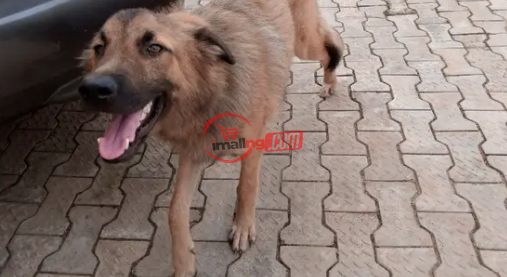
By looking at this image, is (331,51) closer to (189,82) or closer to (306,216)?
(306,216)

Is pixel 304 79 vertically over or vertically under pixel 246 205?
under

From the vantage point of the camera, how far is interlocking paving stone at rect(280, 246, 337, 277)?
2717mm

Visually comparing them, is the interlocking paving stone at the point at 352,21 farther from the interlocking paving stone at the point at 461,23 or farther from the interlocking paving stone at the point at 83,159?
the interlocking paving stone at the point at 83,159

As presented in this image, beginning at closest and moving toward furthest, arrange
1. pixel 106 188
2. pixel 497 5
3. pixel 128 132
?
pixel 128 132, pixel 106 188, pixel 497 5

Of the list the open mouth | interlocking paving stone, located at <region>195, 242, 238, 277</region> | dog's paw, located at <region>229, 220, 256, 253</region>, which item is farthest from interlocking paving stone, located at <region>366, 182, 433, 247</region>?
the open mouth

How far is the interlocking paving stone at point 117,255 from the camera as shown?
110 inches

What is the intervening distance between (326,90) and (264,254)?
1.82 m

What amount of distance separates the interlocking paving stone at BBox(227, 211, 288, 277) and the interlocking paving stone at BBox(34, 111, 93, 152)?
5.47 feet

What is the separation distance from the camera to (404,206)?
10.2ft

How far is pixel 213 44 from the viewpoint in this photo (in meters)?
2.35

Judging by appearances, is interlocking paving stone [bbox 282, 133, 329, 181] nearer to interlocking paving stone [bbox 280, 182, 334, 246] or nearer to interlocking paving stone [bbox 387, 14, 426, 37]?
interlocking paving stone [bbox 280, 182, 334, 246]

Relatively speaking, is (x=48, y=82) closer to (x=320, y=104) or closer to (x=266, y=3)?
(x=266, y=3)

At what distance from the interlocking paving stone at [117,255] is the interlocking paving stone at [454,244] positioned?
166cm

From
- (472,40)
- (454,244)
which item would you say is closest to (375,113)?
(454,244)
